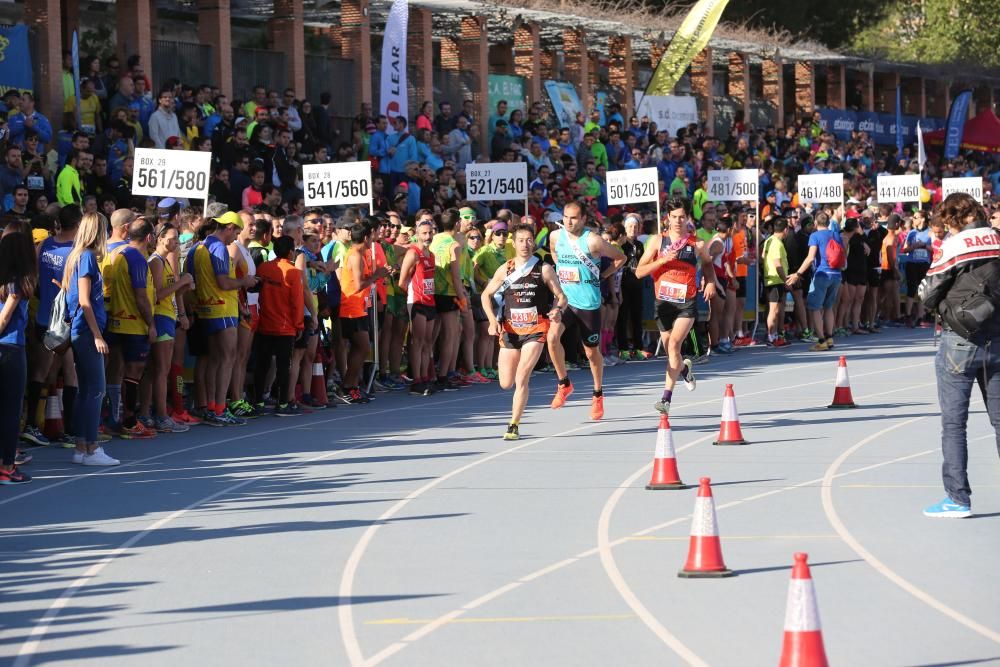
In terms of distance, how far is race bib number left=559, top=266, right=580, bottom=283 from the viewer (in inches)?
688

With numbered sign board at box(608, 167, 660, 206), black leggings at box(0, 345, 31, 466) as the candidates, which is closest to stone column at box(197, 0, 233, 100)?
numbered sign board at box(608, 167, 660, 206)

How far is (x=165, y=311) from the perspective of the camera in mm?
16484

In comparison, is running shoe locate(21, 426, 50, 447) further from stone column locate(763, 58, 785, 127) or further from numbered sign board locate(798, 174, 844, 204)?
stone column locate(763, 58, 785, 127)

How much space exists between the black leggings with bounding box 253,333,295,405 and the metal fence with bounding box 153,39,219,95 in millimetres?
10526

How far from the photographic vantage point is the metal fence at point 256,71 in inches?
1174

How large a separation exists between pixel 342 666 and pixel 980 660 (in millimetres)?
2804

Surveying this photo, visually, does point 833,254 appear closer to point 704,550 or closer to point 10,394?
point 10,394

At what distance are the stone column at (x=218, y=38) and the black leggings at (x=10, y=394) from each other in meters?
16.2

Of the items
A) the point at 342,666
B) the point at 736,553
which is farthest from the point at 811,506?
the point at 342,666

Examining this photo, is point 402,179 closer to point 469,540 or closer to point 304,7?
point 304,7

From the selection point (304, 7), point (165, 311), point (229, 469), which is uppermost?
point (304, 7)

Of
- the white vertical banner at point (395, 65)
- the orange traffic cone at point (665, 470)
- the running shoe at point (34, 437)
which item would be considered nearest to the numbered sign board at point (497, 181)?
the white vertical banner at point (395, 65)

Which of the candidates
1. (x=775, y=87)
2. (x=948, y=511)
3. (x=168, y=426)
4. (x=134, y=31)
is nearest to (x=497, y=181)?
(x=134, y=31)

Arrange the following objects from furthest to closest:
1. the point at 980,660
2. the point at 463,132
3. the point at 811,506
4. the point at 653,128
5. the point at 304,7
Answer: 1. the point at 653,128
2. the point at 304,7
3. the point at 463,132
4. the point at 811,506
5. the point at 980,660
